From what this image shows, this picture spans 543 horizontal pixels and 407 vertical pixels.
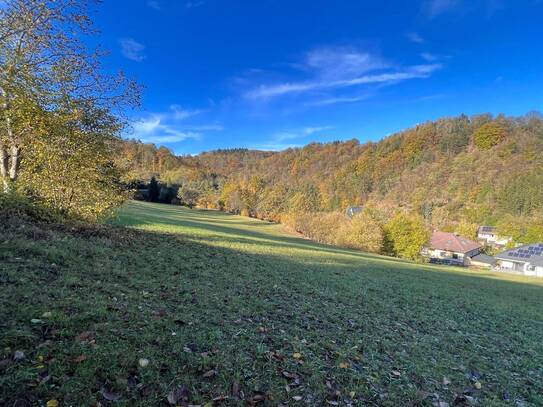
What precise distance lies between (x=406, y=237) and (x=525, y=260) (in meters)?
21.1

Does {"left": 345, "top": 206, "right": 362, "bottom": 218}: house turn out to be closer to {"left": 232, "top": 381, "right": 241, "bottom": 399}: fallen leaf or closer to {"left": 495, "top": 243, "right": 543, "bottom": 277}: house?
{"left": 495, "top": 243, "right": 543, "bottom": 277}: house

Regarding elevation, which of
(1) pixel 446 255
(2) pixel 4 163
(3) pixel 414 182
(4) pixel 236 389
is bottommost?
(1) pixel 446 255

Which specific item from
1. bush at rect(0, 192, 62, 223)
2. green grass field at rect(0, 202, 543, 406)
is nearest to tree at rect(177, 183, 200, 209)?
bush at rect(0, 192, 62, 223)

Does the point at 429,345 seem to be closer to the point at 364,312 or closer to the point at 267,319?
the point at 364,312

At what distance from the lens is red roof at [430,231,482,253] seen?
181ft

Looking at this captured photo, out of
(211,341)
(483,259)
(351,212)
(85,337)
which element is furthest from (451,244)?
(85,337)

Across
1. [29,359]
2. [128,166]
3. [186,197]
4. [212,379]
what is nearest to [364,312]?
[212,379]

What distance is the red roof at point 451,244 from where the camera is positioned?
55.2 m

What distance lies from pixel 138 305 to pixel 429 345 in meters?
4.87

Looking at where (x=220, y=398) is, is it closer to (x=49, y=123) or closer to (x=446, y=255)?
(x=49, y=123)

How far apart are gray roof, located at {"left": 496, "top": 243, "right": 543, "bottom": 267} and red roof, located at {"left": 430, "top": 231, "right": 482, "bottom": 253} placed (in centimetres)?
830

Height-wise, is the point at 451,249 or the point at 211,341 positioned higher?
the point at 211,341

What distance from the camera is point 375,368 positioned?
3.74 m

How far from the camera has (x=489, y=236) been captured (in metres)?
67.4
